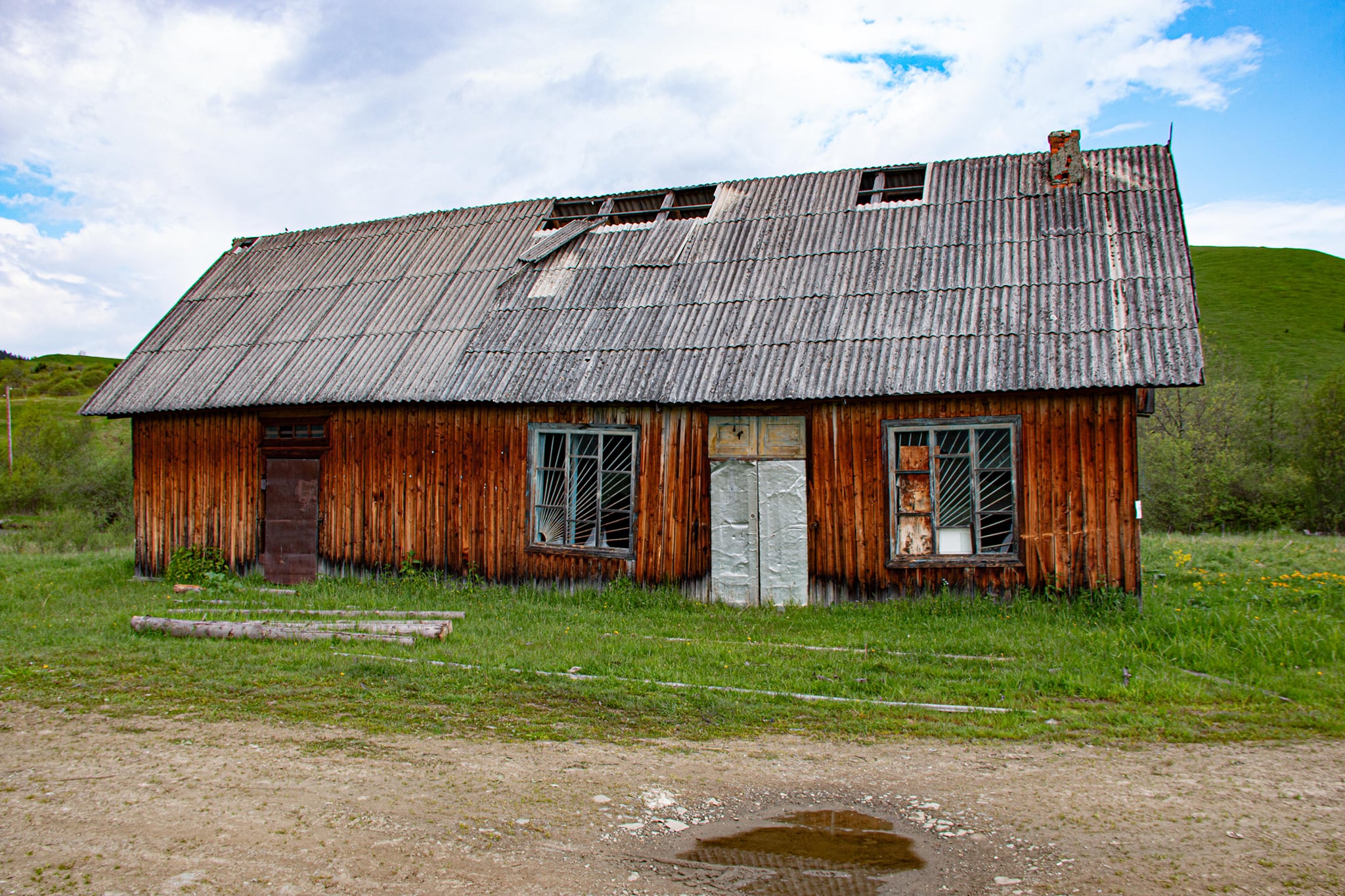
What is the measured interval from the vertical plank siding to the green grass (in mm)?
42556

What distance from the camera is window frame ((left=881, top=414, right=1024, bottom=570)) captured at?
976cm

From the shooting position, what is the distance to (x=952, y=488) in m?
10.1

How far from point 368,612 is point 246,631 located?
130 cm

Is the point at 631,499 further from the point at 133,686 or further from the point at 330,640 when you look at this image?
the point at 133,686

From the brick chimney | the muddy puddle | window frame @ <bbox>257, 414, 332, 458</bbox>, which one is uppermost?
the brick chimney

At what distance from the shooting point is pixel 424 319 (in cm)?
1355

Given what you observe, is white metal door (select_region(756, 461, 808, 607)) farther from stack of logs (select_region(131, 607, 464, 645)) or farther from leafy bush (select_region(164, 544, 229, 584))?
leafy bush (select_region(164, 544, 229, 584))

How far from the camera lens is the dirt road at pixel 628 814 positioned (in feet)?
12.6

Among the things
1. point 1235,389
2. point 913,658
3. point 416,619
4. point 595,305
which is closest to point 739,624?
point 913,658

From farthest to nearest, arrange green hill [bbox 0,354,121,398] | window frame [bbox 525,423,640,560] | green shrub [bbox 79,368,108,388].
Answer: green shrub [bbox 79,368,108,388]
green hill [bbox 0,354,121,398]
window frame [bbox 525,423,640,560]

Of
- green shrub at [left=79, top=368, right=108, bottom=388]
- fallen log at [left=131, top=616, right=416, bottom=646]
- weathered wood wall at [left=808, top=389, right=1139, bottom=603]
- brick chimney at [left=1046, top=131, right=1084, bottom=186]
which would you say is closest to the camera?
fallen log at [left=131, top=616, right=416, bottom=646]

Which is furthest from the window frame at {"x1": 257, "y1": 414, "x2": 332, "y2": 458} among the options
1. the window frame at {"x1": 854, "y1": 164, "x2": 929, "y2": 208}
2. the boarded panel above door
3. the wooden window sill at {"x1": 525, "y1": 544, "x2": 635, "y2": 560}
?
the window frame at {"x1": 854, "y1": 164, "x2": 929, "y2": 208}

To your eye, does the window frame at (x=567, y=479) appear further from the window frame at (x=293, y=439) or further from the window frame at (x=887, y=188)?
the window frame at (x=887, y=188)

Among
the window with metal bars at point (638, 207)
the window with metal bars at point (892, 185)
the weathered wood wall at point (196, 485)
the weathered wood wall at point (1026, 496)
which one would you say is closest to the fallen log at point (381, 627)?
the weathered wood wall at point (1026, 496)
